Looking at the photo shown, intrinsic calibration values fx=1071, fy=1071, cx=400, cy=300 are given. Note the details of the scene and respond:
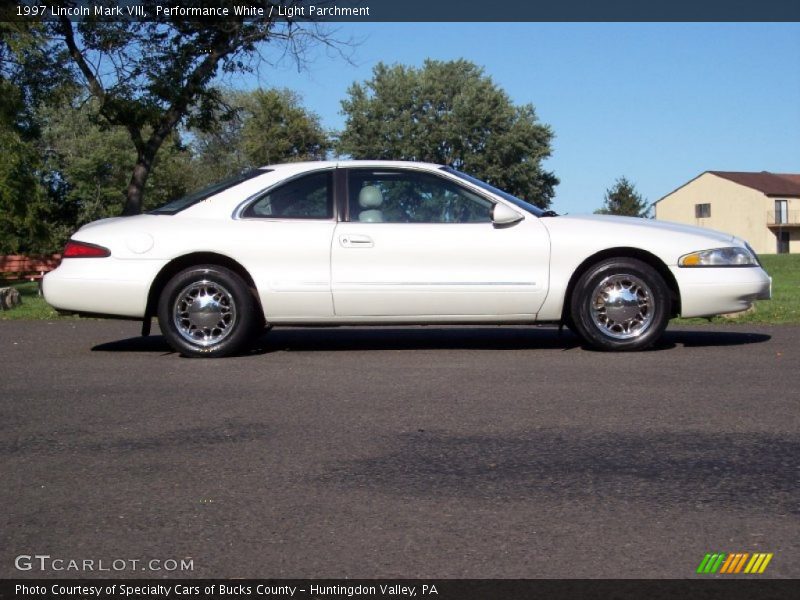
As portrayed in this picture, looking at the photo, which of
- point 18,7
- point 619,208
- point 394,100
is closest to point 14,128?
point 18,7

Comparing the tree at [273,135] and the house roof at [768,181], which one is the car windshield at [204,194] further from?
the house roof at [768,181]

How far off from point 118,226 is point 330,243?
1.65m

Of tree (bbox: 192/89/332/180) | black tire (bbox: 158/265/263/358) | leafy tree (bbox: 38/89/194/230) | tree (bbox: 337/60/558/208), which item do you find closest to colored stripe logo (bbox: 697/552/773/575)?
black tire (bbox: 158/265/263/358)

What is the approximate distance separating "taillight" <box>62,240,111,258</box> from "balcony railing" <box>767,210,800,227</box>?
91083 mm

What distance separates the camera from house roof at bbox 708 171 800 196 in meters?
93.2

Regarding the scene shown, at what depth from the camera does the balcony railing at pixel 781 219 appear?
304ft

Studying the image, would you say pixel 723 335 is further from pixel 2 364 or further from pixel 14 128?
pixel 14 128

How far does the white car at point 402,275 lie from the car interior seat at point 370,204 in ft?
0.15

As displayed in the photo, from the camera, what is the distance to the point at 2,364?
7754 mm

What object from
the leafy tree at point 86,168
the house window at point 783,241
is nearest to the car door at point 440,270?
the leafy tree at point 86,168

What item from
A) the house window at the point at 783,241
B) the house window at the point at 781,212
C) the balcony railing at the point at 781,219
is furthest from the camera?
the house window at the point at 783,241
